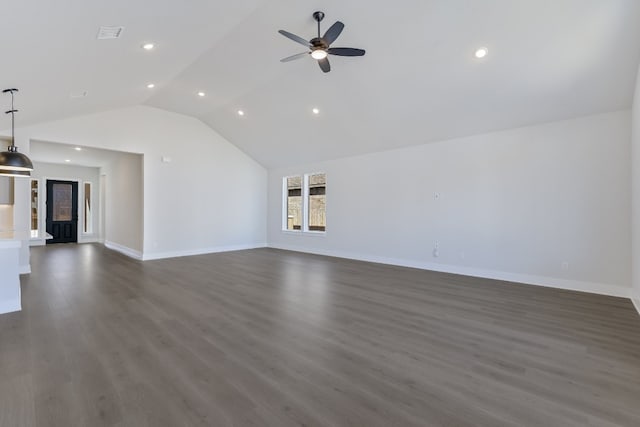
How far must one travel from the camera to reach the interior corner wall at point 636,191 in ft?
12.2

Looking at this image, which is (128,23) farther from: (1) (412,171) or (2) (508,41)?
(1) (412,171)

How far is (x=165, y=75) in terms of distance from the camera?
485cm

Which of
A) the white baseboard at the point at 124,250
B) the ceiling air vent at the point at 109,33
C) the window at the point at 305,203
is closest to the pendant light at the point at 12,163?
the ceiling air vent at the point at 109,33

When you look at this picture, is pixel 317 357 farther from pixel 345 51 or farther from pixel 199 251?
pixel 199 251

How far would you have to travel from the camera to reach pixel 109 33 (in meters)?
2.76

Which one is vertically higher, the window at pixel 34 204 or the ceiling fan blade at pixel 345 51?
the ceiling fan blade at pixel 345 51

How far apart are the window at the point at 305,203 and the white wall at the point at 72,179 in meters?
7.17

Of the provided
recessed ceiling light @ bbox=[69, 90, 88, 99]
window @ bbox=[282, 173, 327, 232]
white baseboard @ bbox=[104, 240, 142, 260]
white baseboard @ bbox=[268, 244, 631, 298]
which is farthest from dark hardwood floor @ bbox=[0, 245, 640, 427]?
window @ bbox=[282, 173, 327, 232]

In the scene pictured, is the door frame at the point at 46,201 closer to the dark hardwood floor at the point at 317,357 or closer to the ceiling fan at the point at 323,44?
the dark hardwood floor at the point at 317,357

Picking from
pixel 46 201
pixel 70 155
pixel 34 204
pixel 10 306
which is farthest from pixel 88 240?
pixel 10 306

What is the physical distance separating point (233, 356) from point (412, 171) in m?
5.24

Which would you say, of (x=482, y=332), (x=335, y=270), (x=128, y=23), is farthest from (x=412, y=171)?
(x=128, y=23)

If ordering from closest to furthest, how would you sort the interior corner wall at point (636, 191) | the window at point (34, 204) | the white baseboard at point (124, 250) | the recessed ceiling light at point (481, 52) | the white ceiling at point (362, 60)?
the white ceiling at point (362, 60)
the interior corner wall at point (636, 191)
the recessed ceiling light at point (481, 52)
the white baseboard at point (124, 250)
the window at point (34, 204)

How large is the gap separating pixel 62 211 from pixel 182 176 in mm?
Answer: 6059
